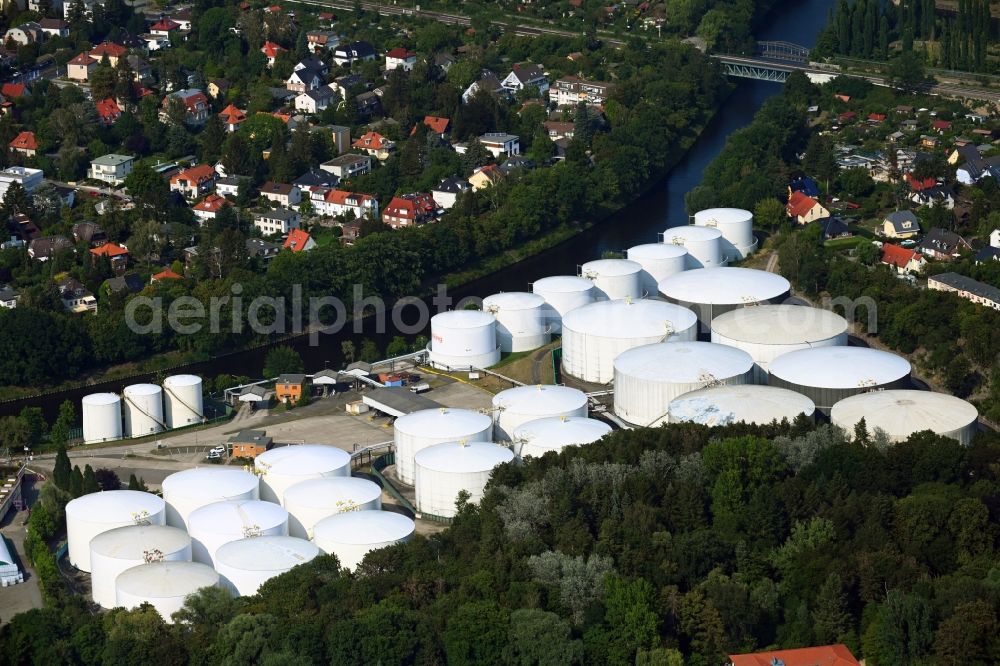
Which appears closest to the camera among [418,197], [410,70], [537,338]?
[537,338]

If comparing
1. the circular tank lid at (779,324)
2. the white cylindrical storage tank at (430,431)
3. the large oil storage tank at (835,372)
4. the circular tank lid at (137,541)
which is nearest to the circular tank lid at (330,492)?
the white cylindrical storage tank at (430,431)

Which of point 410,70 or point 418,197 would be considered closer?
point 418,197

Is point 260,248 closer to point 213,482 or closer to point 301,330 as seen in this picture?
point 301,330

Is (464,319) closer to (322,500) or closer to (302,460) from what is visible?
(302,460)

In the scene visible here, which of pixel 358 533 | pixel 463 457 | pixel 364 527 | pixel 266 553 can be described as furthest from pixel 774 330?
pixel 266 553

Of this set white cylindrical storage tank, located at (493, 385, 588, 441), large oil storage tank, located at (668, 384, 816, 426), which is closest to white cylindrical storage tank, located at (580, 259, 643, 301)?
white cylindrical storage tank, located at (493, 385, 588, 441)

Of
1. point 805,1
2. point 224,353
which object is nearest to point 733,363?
point 224,353

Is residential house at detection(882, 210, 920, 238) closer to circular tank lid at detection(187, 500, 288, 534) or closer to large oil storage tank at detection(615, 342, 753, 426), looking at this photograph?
large oil storage tank at detection(615, 342, 753, 426)
